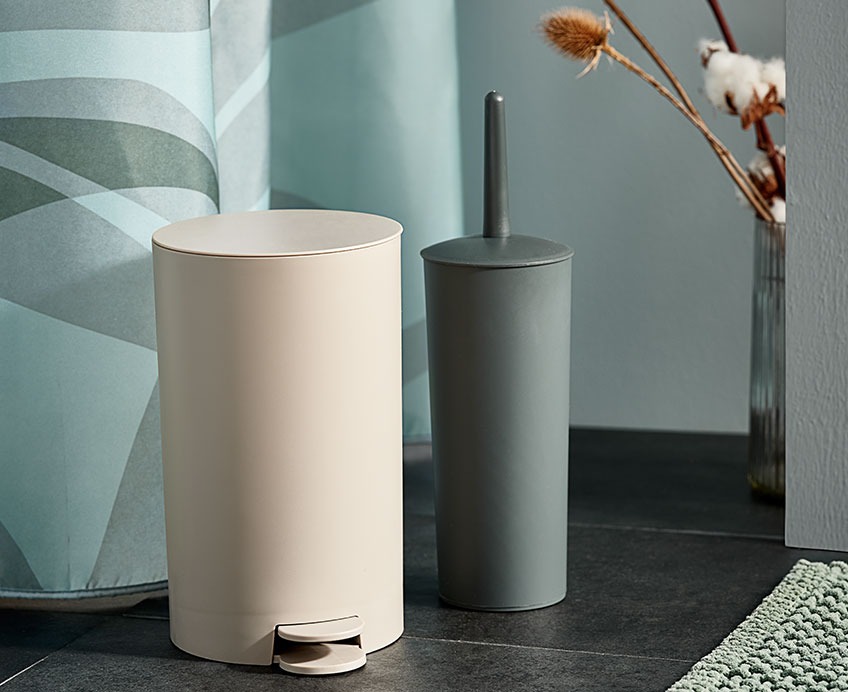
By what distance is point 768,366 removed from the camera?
154 cm

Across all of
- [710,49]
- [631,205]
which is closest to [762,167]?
[710,49]

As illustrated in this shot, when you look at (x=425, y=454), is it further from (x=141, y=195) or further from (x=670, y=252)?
(x=141, y=195)

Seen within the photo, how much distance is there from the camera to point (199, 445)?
1.13m

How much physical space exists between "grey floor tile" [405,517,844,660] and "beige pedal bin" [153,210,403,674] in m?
0.12

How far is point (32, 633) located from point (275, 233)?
44 cm

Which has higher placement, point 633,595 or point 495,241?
point 495,241

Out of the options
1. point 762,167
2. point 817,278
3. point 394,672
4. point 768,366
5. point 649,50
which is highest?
point 649,50

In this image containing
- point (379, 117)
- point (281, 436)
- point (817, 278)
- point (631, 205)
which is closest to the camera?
point (281, 436)

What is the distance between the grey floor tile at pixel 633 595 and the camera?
120cm

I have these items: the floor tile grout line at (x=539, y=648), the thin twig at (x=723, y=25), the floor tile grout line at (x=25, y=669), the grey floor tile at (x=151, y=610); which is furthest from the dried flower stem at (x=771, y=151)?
the floor tile grout line at (x=25, y=669)

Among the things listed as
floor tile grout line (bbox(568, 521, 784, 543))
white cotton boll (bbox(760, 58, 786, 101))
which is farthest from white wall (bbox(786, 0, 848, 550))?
white cotton boll (bbox(760, 58, 786, 101))

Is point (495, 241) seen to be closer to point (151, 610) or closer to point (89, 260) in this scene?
point (89, 260)

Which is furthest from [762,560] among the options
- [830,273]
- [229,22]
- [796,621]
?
[229,22]

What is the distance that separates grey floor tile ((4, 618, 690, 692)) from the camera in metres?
1.11
